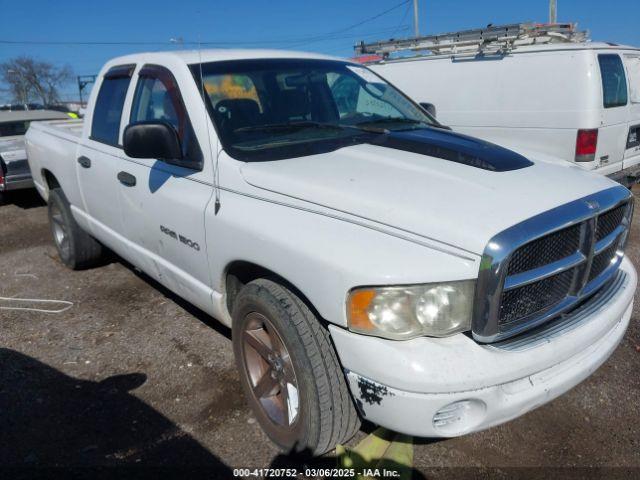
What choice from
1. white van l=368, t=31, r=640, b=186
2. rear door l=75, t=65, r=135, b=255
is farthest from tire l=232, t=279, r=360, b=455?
white van l=368, t=31, r=640, b=186

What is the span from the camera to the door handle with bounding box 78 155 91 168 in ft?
13.4

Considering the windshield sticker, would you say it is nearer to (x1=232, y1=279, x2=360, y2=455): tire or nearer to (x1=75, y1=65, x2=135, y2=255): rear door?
(x1=75, y1=65, x2=135, y2=255): rear door

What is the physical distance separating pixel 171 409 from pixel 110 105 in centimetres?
237

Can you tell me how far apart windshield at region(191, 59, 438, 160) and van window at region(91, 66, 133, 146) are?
1.03 meters

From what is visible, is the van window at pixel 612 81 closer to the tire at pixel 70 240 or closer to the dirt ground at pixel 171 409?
the dirt ground at pixel 171 409

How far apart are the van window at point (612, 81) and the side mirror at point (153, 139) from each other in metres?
5.51

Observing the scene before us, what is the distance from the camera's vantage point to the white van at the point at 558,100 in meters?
6.21

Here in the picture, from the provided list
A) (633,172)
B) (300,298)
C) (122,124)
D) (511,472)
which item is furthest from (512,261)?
(633,172)

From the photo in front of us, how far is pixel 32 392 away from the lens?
10.6 feet

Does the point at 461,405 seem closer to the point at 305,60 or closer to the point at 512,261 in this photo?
the point at 512,261

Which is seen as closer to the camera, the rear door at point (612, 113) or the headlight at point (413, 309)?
the headlight at point (413, 309)

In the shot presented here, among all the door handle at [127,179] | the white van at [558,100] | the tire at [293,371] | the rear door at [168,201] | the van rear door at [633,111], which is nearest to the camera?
the tire at [293,371]

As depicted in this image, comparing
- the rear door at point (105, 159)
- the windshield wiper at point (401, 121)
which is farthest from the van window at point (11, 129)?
the windshield wiper at point (401, 121)

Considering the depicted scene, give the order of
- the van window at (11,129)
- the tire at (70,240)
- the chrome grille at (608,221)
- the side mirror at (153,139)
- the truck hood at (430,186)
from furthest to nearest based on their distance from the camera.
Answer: the van window at (11,129), the tire at (70,240), the side mirror at (153,139), the chrome grille at (608,221), the truck hood at (430,186)
